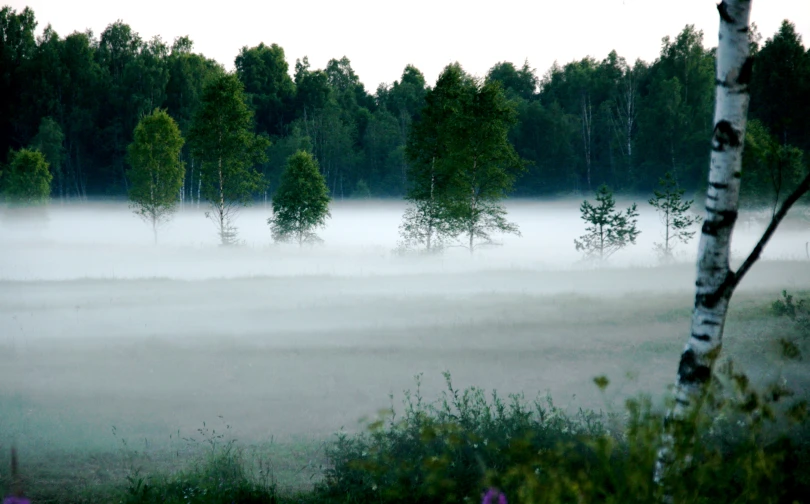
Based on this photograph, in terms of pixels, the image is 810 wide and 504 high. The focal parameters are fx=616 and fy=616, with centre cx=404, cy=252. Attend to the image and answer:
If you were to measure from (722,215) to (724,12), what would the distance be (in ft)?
4.60

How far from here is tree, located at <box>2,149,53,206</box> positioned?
34.8 m

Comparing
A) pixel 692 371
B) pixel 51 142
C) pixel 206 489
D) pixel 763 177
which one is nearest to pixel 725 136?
pixel 692 371

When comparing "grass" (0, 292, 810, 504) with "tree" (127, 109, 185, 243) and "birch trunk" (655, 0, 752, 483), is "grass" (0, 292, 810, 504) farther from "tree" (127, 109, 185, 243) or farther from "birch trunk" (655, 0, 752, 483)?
"tree" (127, 109, 185, 243)

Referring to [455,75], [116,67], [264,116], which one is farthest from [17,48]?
[455,75]

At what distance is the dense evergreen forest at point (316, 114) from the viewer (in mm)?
42844

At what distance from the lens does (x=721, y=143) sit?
4.16 m

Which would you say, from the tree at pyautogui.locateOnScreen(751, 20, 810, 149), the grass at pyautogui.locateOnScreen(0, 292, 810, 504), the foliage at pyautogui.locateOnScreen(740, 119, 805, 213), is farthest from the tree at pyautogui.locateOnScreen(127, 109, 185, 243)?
the tree at pyautogui.locateOnScreen(751, 20, 810, 149)

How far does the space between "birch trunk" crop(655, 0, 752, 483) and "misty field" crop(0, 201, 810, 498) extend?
0.74 metres

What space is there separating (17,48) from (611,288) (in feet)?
148

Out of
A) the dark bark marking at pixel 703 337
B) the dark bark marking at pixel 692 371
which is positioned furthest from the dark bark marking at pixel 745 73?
the dark bark marking at pixel 692 371

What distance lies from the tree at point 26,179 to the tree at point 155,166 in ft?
17.5

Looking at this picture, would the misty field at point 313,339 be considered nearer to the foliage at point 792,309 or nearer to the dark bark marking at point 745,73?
the foliage at point 792,309

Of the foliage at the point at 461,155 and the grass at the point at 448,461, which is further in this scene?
the foliage at the point at 461,155

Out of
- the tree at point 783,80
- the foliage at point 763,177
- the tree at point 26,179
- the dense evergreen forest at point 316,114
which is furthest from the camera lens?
the dense evergreen forest at point 316,114
